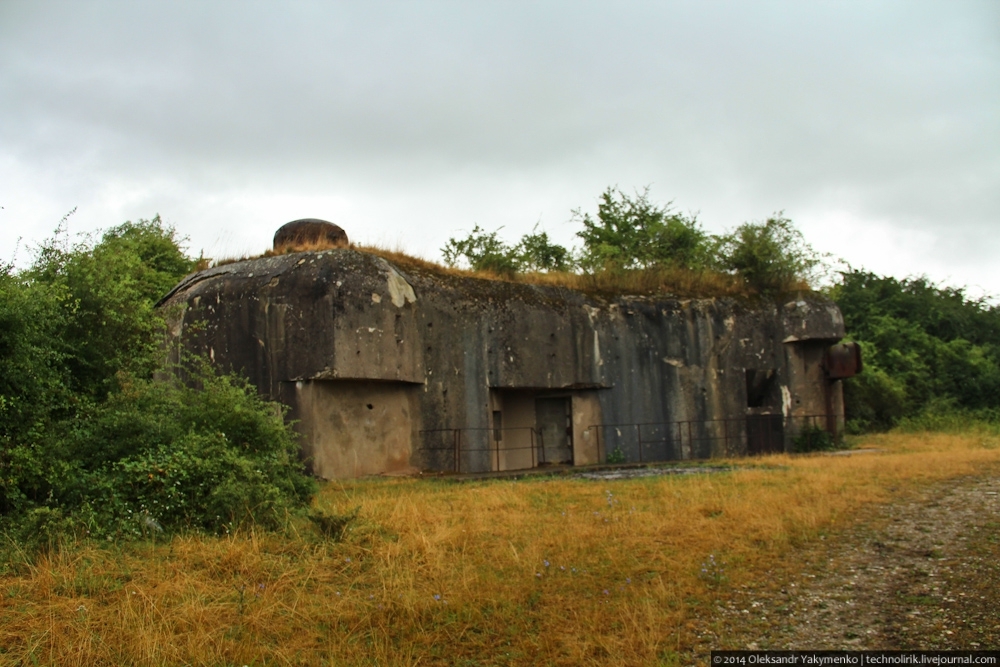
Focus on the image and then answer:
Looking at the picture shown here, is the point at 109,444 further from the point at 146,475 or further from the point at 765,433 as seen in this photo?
the point at 765,433

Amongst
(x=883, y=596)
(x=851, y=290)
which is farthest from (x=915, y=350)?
(x=883, y=596)

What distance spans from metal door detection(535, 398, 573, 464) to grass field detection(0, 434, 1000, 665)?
763 cm

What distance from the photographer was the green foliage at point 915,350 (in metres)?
24.7

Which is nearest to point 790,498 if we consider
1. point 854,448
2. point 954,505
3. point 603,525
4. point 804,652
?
point 954,505

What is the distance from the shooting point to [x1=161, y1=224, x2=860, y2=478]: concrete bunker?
14273 millimetres

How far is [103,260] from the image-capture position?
11.4m

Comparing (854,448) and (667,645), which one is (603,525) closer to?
(667,645)

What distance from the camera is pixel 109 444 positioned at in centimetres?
830

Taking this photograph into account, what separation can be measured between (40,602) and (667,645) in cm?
401

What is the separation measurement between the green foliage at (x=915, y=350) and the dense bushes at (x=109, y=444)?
1861 cm

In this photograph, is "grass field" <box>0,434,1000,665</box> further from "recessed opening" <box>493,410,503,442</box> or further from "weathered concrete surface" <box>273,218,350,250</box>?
"weathered concrete surface" <box>273,218,350,250</box>

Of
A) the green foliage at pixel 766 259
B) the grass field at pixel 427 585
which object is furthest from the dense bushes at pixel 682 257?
the grass field at pixel 427 585

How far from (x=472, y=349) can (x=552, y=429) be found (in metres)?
2.82

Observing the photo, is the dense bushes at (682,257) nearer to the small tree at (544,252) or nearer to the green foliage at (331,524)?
the small tree at (544,252)
